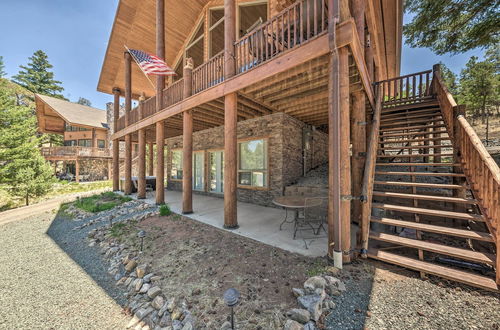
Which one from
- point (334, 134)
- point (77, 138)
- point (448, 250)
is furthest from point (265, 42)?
point (77, 138)

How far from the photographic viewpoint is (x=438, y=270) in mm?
2416

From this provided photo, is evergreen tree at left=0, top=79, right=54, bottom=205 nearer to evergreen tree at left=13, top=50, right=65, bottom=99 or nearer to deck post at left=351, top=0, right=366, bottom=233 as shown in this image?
deck post at left=351, top=0, right=366, bottom=233

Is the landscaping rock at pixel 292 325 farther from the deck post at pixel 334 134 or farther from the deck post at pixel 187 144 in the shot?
the deck post at pixel 187 144

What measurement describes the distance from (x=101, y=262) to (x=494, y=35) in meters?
13.7

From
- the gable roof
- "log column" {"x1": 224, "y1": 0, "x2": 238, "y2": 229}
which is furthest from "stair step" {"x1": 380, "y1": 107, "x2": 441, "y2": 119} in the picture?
the gable roof

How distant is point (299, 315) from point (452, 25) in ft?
37.2

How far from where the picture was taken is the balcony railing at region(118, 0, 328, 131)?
10.3 feet

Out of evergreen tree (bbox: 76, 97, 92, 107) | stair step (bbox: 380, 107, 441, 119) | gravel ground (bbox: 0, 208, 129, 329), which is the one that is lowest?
gravel ground (bbox: 0, 208, 129, 329)

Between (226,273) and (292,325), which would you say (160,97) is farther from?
(292,325)

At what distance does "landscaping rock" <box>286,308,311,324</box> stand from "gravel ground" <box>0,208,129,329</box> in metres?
1.98

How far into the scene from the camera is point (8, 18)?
14719mm

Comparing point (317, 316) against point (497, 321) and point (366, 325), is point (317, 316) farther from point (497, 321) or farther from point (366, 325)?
point (497, 321)

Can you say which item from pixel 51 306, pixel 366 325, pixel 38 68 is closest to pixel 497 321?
pixel 366 325

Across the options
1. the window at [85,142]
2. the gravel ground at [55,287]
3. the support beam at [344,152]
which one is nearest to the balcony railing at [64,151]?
the window at [85,142]
